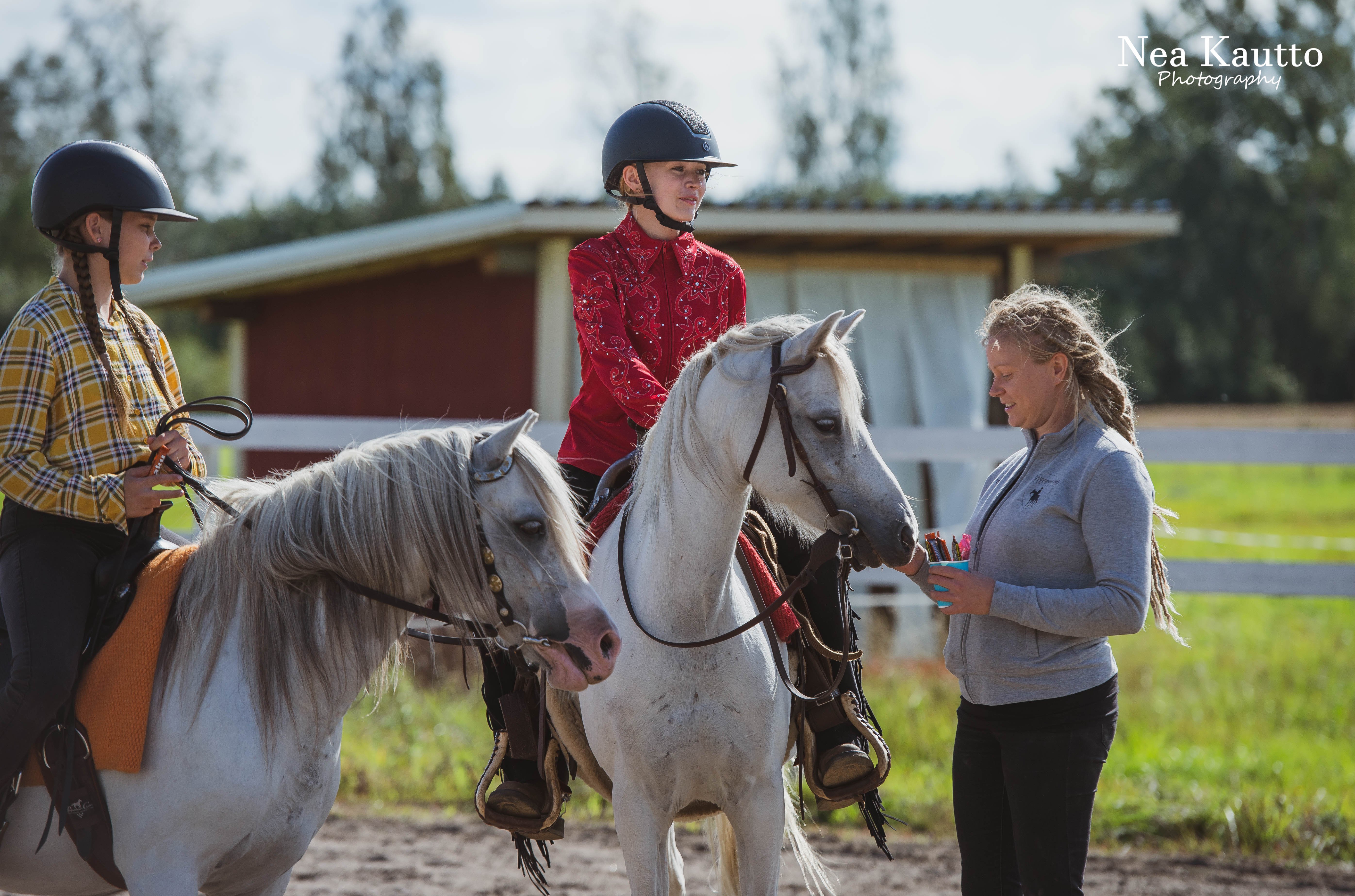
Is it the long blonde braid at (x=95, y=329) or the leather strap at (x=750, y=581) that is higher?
the long blonde braid at (x=95, y=329)

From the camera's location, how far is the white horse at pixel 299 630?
236cm

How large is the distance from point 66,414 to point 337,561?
Answer: 2.49ft

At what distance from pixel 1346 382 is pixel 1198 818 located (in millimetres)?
39461

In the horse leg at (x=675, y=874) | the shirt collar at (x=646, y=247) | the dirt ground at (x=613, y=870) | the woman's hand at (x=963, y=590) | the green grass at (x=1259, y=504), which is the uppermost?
the shirt collar at (x=646, y=247)

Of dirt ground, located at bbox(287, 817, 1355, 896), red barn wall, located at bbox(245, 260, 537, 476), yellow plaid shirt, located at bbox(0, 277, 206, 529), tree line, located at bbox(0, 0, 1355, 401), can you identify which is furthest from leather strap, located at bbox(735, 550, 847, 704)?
tree line, located at bbox(0, 0, 1355, 401)

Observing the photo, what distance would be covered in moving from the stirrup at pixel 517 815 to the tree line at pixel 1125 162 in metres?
28.8

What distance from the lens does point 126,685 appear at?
243cm

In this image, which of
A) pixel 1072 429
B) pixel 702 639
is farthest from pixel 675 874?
pixel 1072 429

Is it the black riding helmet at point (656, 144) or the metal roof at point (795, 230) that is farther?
the metal roof at point (795, 230)

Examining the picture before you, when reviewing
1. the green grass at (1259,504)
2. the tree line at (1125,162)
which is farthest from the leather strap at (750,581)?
the tree line at (1125,162)

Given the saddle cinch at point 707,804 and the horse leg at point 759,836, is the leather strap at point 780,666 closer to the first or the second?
the saddle cinch at point 707,804

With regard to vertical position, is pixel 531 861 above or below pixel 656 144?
below

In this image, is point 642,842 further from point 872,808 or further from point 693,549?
point 872,808

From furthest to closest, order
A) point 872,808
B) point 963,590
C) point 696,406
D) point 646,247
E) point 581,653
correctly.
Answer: point 872,808 < point 646,247 < point 696,406 < point 963,590 < point 581,653
